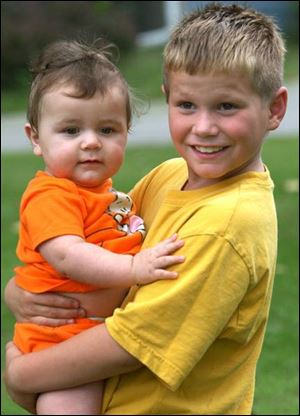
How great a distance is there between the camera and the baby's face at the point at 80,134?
3002mm

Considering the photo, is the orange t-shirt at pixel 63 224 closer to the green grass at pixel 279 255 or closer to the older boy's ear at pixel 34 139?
the older boy's ear at pixel 34 139

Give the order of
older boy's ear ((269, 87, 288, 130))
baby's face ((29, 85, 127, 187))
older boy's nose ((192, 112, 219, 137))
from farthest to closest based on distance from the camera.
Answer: baby's face ((29, 85, 127, 187))
older boy's ear ((269, 87, 288, 130))
older boy's nose ((192, 112, 219, 137))

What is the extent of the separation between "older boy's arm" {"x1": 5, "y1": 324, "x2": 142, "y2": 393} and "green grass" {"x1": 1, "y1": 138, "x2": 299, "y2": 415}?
3291 millimetres

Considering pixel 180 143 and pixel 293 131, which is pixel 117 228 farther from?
pixel 293 131

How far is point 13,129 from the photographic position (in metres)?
16.6

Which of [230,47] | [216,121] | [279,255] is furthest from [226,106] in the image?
[279,255]

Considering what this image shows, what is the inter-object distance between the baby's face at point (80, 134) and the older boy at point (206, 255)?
244mm

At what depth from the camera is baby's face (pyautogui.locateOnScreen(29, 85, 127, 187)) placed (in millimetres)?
3002

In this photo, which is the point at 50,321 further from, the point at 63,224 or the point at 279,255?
the point at 279,255

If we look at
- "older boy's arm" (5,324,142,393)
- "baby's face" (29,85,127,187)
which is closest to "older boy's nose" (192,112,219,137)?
"baby's face" (29,85,127,187)

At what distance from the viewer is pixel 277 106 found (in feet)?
9.45

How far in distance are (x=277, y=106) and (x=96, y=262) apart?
2.17 feet

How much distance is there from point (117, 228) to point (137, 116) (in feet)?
1.63

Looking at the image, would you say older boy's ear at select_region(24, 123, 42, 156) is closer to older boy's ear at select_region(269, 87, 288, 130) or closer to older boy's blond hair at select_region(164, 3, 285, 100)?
older boy's blond hair at select_region(164, 3, 285, 100)
